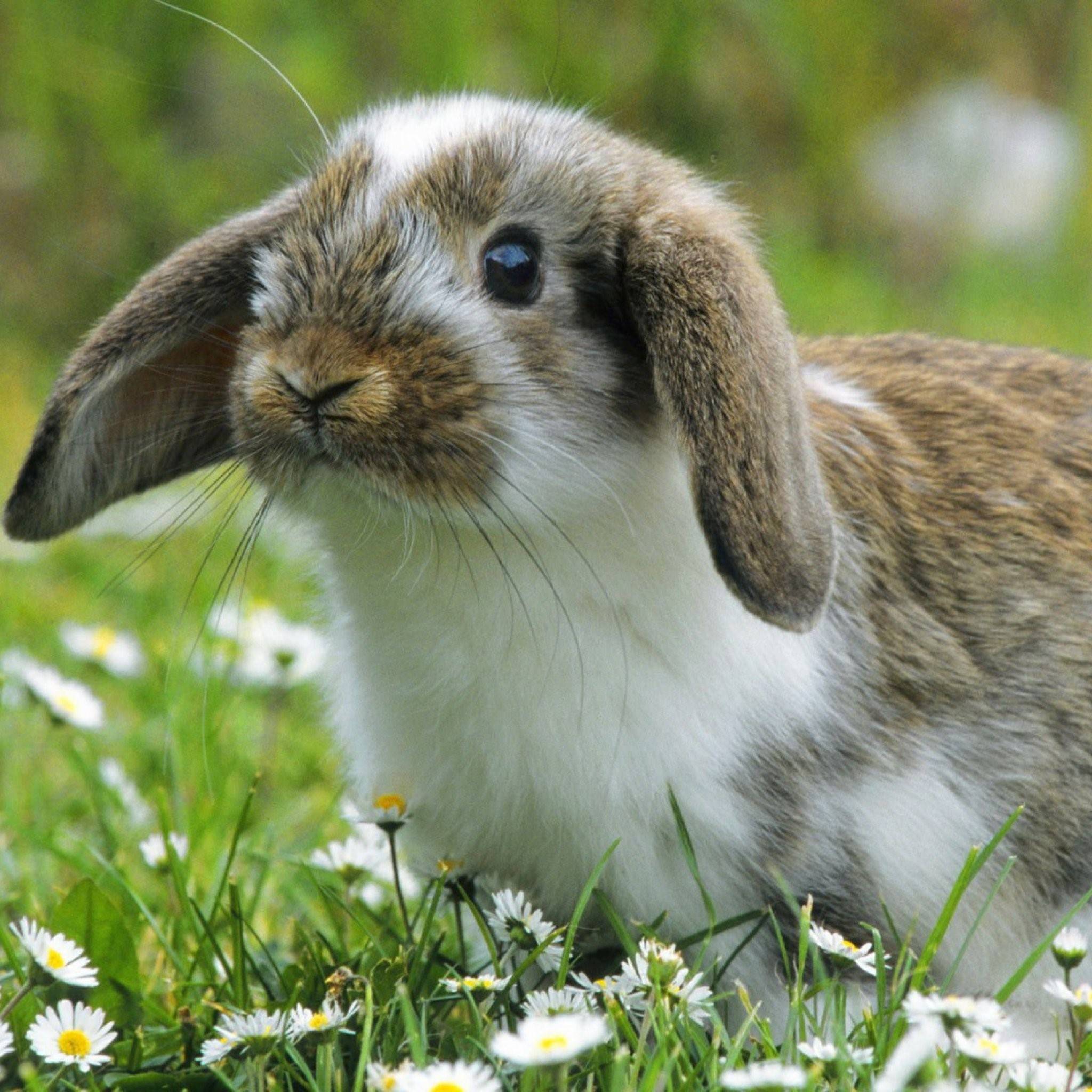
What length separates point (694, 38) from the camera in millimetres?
8039

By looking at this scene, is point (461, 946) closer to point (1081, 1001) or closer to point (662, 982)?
point (662, 982)

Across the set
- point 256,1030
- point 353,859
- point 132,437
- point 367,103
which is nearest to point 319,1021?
point 256,1030

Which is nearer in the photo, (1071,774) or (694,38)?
(1071,774)

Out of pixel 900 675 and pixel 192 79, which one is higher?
pixel 192 79

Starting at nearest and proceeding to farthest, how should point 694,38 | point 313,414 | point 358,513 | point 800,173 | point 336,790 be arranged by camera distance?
point 313,414 → point 358,513 → point 336,790 → point 694,38 → point 800,173

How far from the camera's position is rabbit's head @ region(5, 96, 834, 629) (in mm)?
2381

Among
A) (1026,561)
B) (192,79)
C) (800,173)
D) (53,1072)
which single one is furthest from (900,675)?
(800,173)

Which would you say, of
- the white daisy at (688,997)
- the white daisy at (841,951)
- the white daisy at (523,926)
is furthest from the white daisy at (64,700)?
the white daisy at (841,951)

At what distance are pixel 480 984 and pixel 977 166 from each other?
771 cm

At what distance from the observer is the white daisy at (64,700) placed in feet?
10.6

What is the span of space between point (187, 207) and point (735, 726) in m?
5.05

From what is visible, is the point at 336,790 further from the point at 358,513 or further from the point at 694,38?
the point at 694,38

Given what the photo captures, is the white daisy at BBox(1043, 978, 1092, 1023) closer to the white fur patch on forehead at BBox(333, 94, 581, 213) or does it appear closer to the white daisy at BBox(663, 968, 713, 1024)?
the white daisy at BBox(663, 968, 713, 1024)

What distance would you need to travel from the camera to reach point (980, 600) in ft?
9.50
